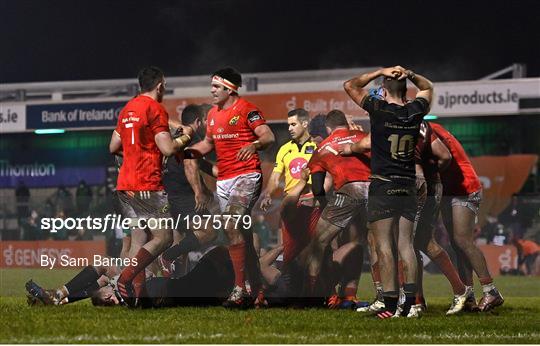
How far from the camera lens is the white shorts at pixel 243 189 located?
994cm

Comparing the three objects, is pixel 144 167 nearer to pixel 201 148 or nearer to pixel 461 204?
pixel 201 148

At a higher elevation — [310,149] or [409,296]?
[310,149]

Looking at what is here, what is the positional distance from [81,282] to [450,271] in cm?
275

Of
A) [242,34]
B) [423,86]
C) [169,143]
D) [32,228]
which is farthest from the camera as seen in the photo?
[242,34]

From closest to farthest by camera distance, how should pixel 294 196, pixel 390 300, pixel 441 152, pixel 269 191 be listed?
1. pixel 390 300
2. pixel 441 152
3. pixel 294 196
4. pixel 269 191

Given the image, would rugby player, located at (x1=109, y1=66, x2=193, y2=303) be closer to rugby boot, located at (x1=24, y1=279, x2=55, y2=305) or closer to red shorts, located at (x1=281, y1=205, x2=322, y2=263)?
rugby boot, located at (x1=24, y1=279, x2=55, y2=305)

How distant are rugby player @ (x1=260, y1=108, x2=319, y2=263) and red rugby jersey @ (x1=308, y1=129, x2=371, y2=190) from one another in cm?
31

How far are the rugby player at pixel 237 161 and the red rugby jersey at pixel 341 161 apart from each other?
1.77 ft

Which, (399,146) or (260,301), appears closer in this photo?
(399,146)

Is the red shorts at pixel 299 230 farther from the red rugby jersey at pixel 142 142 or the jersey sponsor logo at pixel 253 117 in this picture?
the red rugby jersey at pixel 142 142

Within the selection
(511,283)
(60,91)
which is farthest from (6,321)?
(60,91)

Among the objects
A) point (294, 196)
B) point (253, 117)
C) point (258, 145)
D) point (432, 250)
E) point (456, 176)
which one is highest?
point (253, 117)

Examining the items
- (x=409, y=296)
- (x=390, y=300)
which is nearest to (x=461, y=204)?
(x=409, y=296)

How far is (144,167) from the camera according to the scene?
9.71 meters
